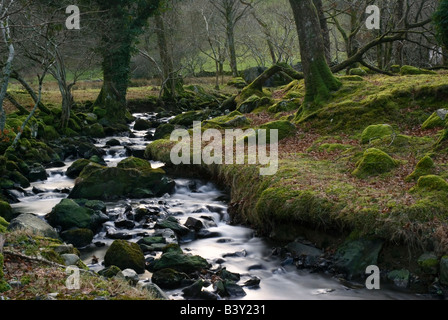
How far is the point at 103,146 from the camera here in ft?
77.5

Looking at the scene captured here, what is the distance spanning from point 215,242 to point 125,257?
2.73m

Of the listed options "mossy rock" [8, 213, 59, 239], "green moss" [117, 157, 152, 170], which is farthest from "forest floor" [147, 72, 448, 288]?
"mossy rock" [8, 213, 59, 239]

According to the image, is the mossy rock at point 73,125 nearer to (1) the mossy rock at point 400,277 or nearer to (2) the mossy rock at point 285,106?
(2) the mossy rock at point 285,106

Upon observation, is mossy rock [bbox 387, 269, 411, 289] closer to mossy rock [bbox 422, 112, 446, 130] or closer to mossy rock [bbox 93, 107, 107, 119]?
mossy rock [bbox 422, 112, 446, 130]

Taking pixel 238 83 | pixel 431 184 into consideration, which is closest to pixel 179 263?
pixel 431 184

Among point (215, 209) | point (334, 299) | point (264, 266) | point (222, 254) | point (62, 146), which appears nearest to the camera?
point (334, 299)

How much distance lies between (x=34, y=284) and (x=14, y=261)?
1.01 metres

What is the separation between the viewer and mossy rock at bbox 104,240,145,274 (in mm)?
9797

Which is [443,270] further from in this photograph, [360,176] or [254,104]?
[254,104]

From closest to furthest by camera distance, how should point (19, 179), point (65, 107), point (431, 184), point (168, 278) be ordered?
point (168, 278) → point (431, 184) → point (19, 179) → point (65, 107)

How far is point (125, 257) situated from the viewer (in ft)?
32.4

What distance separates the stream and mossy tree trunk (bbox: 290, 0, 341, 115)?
18.4 ft

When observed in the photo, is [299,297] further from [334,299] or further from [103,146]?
[103,146]
